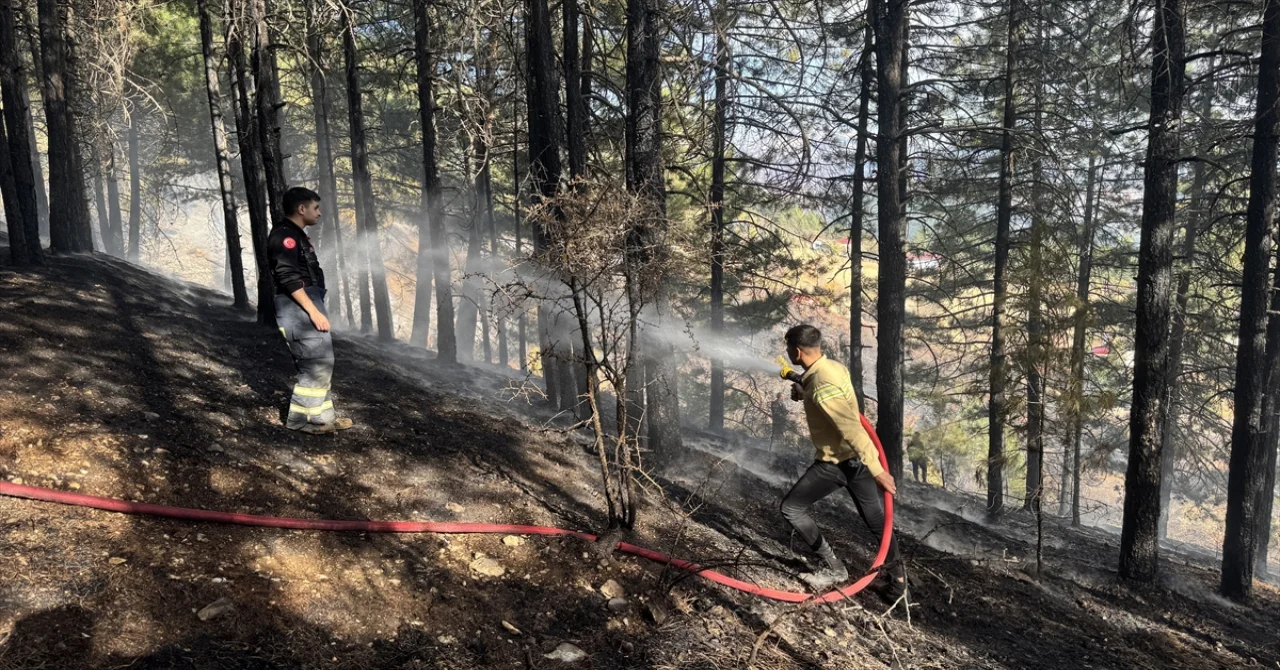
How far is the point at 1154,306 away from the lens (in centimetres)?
832

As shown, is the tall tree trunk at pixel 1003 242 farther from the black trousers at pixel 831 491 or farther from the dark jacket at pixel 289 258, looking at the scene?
the dark jacket at pixel 289 258

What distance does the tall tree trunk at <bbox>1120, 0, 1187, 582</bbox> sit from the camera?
319 inches

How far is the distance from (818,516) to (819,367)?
4.31 metres

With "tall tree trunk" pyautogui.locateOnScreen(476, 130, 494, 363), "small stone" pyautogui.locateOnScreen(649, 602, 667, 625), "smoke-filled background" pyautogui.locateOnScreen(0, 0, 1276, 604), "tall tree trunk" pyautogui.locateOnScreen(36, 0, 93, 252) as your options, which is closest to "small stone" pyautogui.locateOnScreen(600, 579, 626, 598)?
"small stone" pyautogui.locateOnScreen(649, 602, 667, 625)

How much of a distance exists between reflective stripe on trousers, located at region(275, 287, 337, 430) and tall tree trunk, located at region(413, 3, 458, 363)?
542cm

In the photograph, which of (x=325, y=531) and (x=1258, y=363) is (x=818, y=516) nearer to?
(x=325, y=531)

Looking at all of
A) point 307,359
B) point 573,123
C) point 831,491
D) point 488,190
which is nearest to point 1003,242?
point 573,123

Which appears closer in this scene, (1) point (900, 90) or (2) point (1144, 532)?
(2) point (1144, 532)

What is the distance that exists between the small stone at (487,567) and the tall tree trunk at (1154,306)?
801cm

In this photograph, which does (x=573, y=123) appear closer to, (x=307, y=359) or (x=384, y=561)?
(x=307, y=359)

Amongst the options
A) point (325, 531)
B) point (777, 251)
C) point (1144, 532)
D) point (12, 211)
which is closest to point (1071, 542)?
point (1144, 532)

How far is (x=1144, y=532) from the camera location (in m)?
8.64

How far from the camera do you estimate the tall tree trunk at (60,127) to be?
40.2ft

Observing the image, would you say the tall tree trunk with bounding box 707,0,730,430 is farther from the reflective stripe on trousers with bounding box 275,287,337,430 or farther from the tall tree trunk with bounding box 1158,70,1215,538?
the tall tree trunk with bounding box 1158,70,1215,538
